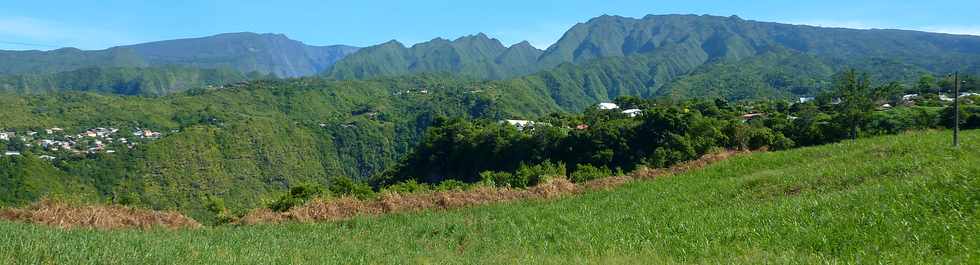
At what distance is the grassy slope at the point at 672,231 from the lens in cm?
680

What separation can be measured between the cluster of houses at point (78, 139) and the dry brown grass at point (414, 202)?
105m

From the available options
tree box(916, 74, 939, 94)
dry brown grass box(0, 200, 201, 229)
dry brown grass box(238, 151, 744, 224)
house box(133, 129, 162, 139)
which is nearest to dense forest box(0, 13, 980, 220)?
tree box(916, 74, 939, 94)

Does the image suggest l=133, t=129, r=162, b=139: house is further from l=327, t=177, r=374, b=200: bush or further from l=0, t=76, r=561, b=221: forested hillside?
l=327, t=177, r=374, b=200: bush

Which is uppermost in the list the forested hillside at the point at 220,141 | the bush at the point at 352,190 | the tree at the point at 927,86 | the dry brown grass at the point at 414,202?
the tree at the point at 927,86

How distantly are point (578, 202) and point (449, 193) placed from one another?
11.2ft

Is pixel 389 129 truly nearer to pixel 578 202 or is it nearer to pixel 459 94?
pixel 459 94

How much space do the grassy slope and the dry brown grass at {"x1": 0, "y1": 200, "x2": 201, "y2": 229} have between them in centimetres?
213

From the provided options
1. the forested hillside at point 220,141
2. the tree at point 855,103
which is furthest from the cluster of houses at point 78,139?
the tree at point 855,103

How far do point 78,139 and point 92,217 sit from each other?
449 ft

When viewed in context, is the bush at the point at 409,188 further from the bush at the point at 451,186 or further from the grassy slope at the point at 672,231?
the grassy slope at the point at 672,231

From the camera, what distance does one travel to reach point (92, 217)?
11734 mm

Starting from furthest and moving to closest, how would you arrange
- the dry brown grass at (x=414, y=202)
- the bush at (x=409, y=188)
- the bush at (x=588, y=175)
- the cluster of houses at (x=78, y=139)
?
the cluster of houses at (x=78, y=139)
the bush at (x=588, y=175)
the bush at (x=409, y=188)
the dry brown grass at (x=414, y=202)

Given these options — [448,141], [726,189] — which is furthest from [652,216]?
[448,141]

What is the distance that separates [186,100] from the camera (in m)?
174
